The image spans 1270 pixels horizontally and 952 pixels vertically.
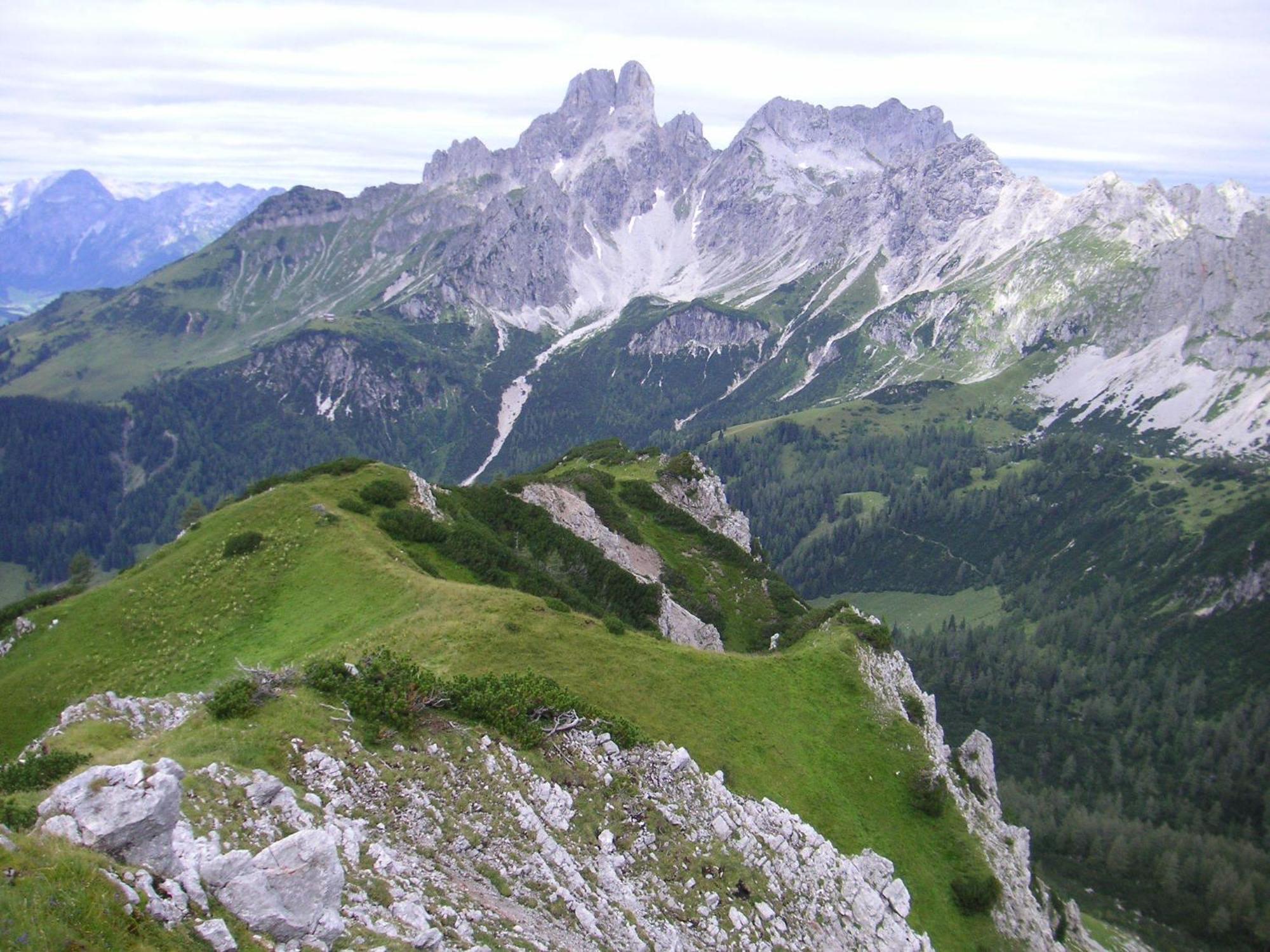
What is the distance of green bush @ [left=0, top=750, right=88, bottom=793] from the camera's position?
28.6 metres

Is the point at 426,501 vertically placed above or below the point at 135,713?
below

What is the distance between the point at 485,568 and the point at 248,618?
23.4 m

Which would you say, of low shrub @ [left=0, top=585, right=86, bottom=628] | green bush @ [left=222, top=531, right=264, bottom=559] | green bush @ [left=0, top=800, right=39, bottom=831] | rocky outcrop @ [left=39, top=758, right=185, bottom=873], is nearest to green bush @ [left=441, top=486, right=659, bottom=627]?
green bush @ [left=222, top=531, right=264, bottom=559]

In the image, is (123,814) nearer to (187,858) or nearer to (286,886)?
(187,858)

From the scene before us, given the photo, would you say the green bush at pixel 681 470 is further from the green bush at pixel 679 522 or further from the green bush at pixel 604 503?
the green bush at pixel 604 503

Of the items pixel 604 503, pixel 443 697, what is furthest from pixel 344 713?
pixel 604 503

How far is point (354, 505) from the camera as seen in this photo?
80.4m

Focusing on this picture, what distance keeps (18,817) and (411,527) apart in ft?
200

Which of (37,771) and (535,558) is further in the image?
(535,558)

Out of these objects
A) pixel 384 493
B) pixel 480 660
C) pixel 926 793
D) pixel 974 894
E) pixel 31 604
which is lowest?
pixel 974 894

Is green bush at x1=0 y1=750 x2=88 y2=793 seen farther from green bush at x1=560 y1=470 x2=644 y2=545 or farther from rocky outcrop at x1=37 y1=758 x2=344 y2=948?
green bush at x1=560 y1=470 x2=644 y2=545

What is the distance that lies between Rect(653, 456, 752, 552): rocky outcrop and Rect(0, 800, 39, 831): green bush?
340 feet

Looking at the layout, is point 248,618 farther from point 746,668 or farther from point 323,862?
point 323,862

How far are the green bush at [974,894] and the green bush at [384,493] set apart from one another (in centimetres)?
6203
